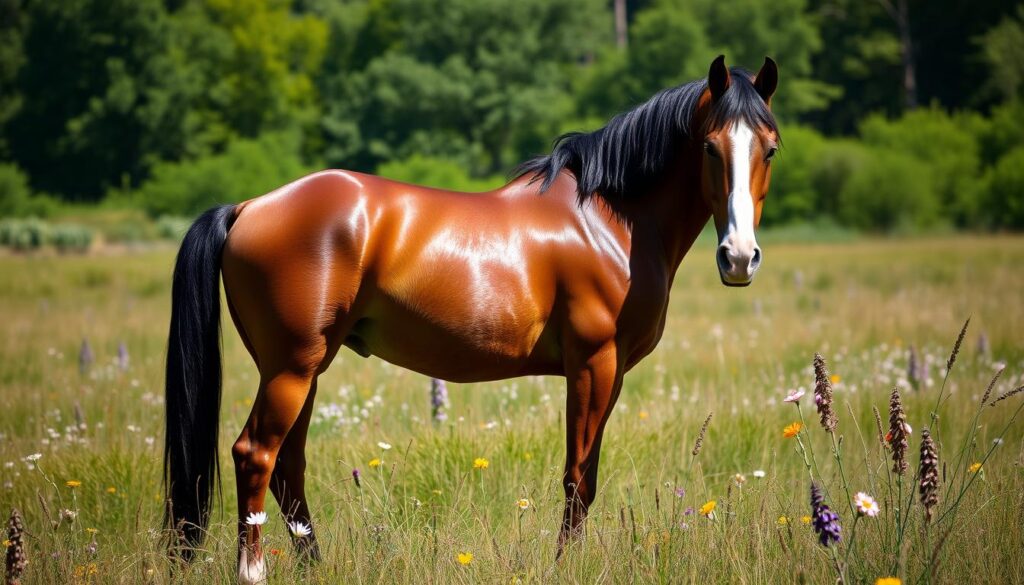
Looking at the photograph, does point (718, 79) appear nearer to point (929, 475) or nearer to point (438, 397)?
point (929, 475)

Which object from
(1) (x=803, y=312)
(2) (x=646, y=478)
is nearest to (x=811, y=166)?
(1) (x=803, y=312)

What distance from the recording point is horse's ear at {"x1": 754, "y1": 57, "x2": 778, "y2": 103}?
14.1ft

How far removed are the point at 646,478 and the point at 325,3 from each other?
57.7 m

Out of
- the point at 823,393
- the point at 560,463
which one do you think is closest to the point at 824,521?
the point at 823,393

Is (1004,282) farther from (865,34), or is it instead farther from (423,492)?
(865,34)

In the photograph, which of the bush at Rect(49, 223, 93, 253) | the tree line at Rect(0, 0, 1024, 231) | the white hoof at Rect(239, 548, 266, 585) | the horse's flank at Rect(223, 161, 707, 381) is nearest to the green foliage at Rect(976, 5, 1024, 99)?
the tree line at Rect(0, 0, 1024, 231)

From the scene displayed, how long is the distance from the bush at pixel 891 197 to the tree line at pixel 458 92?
0.08 metres

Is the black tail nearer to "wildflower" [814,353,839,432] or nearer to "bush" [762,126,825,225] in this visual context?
"wildflower" [814,353,839,432]

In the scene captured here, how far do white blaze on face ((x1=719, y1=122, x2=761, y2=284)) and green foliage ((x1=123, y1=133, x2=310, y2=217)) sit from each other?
115ft

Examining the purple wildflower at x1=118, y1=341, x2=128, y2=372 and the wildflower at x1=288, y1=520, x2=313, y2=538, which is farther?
the purple wildflower at x1=118, y1=341, x2=128, y2=372

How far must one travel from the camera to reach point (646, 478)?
5785 millimetres

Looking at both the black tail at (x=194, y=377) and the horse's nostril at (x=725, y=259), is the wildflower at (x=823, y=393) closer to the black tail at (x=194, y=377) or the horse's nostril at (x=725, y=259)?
the horse's nostril at (x=725, y=259)

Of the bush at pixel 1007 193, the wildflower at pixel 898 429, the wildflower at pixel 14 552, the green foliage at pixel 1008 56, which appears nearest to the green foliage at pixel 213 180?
the bush at pixel 1007 193

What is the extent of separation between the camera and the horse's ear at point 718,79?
420 centimetres
